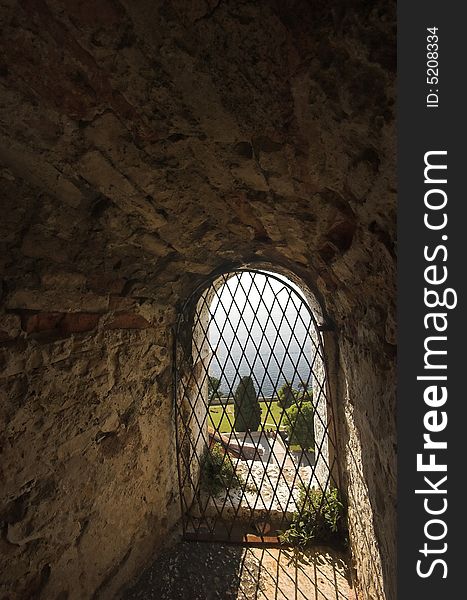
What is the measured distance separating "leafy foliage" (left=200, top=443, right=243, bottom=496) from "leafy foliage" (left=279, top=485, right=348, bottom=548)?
0.54m

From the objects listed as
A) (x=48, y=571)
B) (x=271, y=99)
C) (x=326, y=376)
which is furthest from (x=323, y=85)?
(x=326, y=376)

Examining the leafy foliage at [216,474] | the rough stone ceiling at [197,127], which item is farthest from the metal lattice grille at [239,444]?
the rough stone ceiling at [197,127]

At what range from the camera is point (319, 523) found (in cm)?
220

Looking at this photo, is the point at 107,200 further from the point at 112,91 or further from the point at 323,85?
the point at 323,85

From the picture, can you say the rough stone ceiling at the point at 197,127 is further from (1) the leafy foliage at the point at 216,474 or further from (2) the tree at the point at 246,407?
(1) the leafy foliage at the point at 216,474

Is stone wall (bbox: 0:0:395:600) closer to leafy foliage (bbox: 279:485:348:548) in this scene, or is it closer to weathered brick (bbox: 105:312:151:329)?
weathered brick (bbox: 105:312:151:329)

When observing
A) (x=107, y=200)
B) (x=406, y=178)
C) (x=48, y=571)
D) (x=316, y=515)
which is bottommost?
(x=316, y=515)

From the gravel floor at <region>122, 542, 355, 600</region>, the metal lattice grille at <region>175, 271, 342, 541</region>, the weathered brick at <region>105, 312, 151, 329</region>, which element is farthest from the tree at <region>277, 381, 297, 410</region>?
the weathered brick at <region>105, 312, 151, 329</region>

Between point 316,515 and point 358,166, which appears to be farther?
point 316,515

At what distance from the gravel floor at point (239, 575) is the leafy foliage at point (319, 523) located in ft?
0.25

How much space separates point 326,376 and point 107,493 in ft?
4.92

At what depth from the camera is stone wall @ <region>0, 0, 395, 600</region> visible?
2.04 ft

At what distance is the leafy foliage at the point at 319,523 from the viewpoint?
215 centimetres

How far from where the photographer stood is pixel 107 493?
158 centimetres
